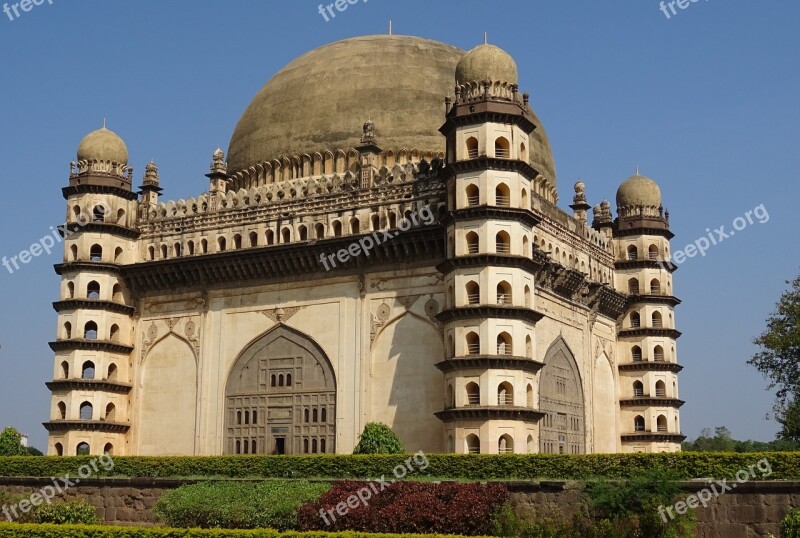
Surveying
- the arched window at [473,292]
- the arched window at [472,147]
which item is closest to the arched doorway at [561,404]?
the arched window at [473,292]

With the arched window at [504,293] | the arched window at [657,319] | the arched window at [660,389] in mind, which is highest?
the arched window at [657,319]

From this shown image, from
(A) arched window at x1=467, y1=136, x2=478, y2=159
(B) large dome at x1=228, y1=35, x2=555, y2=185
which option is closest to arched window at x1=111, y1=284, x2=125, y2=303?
(B) large dome at x1=228, y1=35, x2=555, y2=185

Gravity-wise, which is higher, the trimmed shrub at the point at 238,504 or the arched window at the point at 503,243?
the arched window at the point at 503,243

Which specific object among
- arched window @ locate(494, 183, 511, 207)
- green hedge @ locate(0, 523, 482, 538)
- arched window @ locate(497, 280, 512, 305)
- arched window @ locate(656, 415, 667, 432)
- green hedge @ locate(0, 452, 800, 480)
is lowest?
green hedge @ locate(0, 523, 482, 538)

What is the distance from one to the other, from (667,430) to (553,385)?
799cm

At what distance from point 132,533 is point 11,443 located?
14.8 m

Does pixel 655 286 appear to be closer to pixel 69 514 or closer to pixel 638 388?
pixel 638 388

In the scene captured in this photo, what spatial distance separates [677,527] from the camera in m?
20.3

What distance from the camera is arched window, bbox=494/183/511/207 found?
31453 mm

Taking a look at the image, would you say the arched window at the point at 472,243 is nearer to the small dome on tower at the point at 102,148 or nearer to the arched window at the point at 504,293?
the arched window at the point at 504,293

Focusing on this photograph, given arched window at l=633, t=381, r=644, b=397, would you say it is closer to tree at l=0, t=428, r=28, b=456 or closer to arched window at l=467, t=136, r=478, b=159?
arched window at l=467, t=136, r=478, b=159

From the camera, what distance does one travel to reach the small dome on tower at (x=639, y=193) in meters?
42.9

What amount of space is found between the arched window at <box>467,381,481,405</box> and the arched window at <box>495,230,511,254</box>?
407 cm

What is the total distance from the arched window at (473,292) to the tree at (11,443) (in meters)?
16.4
